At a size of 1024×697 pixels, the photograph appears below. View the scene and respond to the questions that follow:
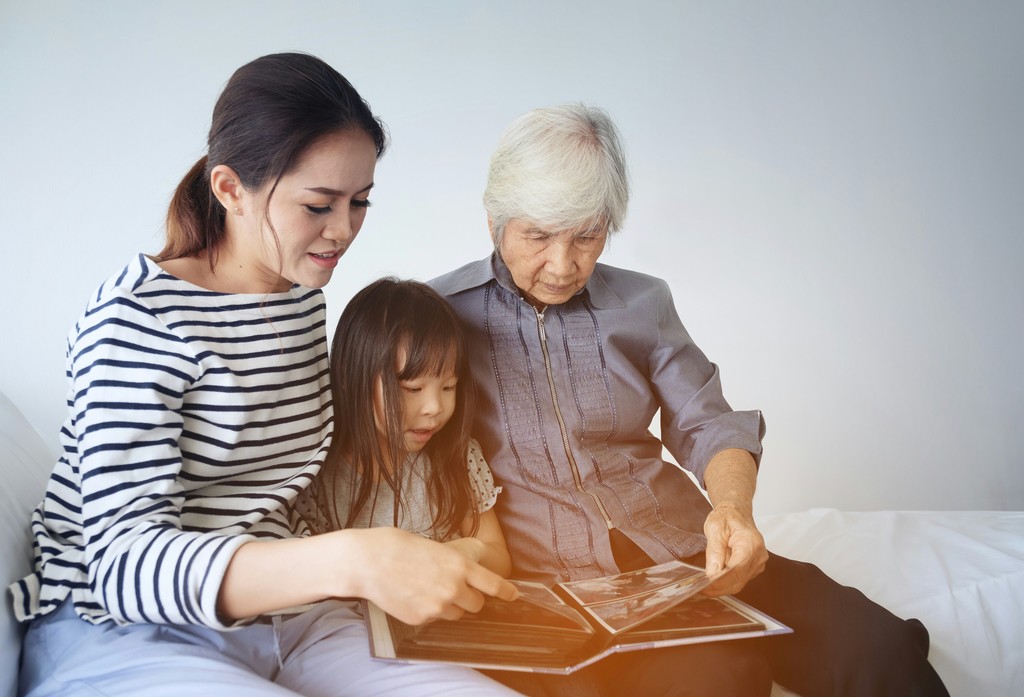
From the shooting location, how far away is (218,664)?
980 mm

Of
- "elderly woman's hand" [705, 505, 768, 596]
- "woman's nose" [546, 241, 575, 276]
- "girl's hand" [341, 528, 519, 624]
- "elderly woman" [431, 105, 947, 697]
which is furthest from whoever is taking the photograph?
"woman's nose" [546, 241, 575, 276]

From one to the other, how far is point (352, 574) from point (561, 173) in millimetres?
732

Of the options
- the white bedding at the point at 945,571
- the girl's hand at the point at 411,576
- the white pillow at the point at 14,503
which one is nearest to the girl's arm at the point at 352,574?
the girl's hand at the point at 411,576

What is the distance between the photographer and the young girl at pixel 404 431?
1.38 meters

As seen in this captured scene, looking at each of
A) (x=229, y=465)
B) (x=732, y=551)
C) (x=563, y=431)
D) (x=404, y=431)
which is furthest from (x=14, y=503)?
(x=732, y=551)

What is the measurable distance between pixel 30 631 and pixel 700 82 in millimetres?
2177

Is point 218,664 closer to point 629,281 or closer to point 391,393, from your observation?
point 391,393

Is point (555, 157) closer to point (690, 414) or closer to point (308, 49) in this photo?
point (690, 414)

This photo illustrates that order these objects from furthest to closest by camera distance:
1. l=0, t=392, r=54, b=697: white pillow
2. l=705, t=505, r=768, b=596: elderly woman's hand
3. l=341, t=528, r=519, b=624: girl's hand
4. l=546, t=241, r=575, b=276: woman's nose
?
l=546, t=241, r=575, b=276: woman's nose
l=705, t=505, r=768, b=596: elderly woman's hand
l=0, t=392, r=54, b=697: white pillow
l=341, t=528, r=519, b=624: girl's hand

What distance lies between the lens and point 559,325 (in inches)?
60.2

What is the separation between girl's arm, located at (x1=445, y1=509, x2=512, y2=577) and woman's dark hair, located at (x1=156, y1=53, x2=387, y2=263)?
60 cm

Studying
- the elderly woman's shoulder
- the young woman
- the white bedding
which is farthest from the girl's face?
the white bedding

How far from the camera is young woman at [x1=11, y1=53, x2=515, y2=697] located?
934 millimetres

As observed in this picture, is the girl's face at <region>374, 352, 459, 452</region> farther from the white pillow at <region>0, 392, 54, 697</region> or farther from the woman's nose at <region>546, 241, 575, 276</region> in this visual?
the white pillow at <region>0, 392, 54, 697</region>
